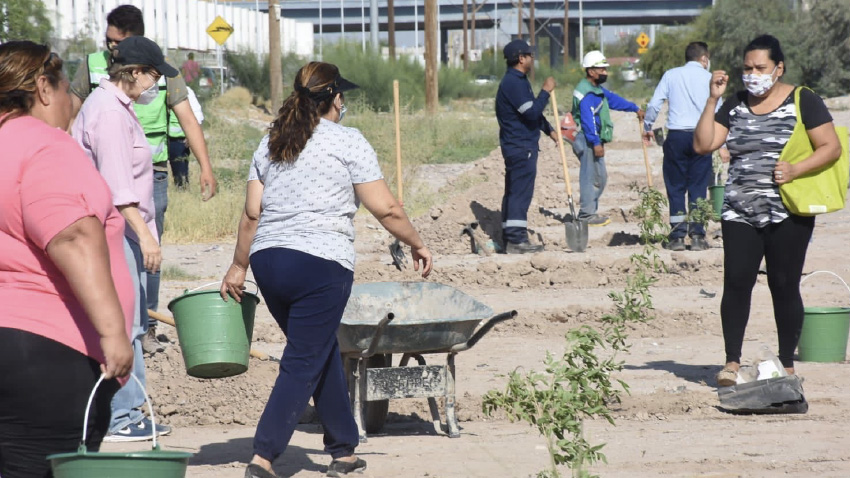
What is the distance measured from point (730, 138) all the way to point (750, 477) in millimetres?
2157

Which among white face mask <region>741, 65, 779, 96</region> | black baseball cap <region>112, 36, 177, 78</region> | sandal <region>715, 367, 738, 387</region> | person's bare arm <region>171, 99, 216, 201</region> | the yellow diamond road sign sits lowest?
sandal <region>715, 367, 738, 387</region>

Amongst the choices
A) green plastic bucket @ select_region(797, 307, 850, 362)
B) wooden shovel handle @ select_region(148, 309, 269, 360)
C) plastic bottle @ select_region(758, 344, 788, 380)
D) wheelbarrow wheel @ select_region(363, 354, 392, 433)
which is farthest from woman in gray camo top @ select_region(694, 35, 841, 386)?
wooden shovel handle @ select_region(148, 309, 269, 360)

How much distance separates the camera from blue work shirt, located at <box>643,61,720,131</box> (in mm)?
11430

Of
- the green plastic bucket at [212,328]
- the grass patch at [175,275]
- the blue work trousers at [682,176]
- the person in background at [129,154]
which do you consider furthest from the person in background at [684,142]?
the green plastic bucket at [212,328]

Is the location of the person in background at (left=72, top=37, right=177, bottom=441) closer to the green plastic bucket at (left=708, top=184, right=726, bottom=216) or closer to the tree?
the green plastic bucket at (left=708, top=184, right=726, bottom=216)

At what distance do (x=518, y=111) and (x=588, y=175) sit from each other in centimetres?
194

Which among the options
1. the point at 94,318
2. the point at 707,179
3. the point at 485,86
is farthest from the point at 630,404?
the point at 485,86

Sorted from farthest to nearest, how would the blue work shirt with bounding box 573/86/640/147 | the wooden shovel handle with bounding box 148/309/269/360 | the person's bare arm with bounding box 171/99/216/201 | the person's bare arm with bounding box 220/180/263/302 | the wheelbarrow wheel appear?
the blue work shirt with bounding box 573/86/640/147 < the wooden shovel handle with bounding box 148/309/269/360 < the person's bare arm with bounding box 171/99/216/201 < the wheelbarrow wheel < the person's bare arm with bounding box 220/180/263/302

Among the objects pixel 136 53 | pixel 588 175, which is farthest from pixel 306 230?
pixel 588 175

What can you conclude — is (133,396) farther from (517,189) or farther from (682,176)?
(682,176)

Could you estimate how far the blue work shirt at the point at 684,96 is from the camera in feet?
37.5

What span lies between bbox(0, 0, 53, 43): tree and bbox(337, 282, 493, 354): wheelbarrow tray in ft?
62.1

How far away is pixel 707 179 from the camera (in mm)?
11789

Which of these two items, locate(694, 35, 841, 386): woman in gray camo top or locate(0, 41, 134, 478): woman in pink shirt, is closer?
locate(0, 41, 134, 478): woman in pink shirt
